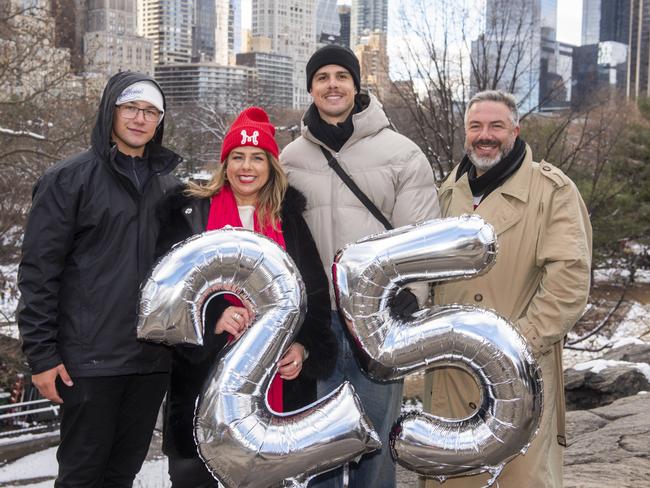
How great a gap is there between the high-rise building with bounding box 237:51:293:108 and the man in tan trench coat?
41.3 m

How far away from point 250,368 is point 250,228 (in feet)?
1.95

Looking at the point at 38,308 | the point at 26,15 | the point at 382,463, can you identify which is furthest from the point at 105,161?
the point at 26,15

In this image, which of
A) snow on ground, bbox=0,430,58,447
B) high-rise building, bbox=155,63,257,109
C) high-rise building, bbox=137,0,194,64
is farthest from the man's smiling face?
high-rise building, bbox=137,0,194,64

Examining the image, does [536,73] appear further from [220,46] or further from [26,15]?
[220,46]

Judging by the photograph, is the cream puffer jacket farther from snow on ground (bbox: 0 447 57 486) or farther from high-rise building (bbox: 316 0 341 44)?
high-rise building (bbox: 316 0 341 44)

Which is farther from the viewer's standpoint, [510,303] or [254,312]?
[510,303]

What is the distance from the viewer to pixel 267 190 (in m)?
2.90

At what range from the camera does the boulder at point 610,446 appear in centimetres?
407

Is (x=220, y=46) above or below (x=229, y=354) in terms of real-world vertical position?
above

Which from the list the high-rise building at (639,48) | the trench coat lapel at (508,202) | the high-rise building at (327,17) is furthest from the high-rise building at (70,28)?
the high-rise building at (327,17)

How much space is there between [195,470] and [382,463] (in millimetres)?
779

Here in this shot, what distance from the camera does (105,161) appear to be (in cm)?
297

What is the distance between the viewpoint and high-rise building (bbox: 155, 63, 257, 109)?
131ft

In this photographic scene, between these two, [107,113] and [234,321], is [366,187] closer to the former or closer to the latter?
[234,321]
